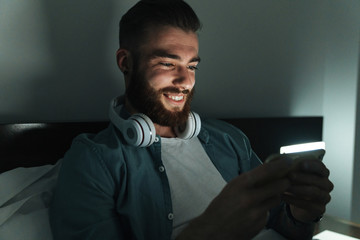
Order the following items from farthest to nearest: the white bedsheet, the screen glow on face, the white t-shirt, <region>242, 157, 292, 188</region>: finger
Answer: the screen glow on face < the white t-shirt < the white bedsheet < <region>242, 157, 292, 188</region>: finger

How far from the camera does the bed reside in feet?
2.52

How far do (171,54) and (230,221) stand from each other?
21.3 inches

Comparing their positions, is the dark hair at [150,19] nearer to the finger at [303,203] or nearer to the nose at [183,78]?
the nose at [183,78]

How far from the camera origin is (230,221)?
1.91 feet

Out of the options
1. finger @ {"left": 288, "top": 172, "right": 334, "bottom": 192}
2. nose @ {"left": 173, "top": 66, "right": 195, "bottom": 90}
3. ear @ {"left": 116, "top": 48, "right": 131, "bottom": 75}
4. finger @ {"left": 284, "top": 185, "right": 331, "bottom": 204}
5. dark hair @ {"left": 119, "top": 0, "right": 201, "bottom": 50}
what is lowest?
finger @ {"left": 284, "top": 185, "right": 331, "bottom": 204}

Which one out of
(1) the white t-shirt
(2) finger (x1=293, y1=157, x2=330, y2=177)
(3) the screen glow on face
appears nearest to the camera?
(2) finger (x1=293, y1=157, x2=330, y2=177)

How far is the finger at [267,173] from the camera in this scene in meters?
0.55

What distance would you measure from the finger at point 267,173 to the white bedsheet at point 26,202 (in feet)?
1.78

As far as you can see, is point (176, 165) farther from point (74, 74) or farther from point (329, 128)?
point (329, 128)

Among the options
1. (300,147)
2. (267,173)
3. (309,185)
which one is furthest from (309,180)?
(300,147)

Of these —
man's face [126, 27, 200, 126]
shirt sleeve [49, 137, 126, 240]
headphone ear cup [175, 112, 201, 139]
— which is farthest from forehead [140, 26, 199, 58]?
shirt sleeve [49, 137, 126, 240]

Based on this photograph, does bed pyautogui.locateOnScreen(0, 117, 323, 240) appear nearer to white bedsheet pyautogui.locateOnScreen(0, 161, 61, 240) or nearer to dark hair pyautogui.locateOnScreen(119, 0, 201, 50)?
white bedsheet pyautogui.locateOnScreen(0, 161, 61, 240)

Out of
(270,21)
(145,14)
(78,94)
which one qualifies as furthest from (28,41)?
(270,21)

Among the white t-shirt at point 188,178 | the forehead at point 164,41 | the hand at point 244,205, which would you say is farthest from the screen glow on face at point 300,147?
the hand at point 244,205
